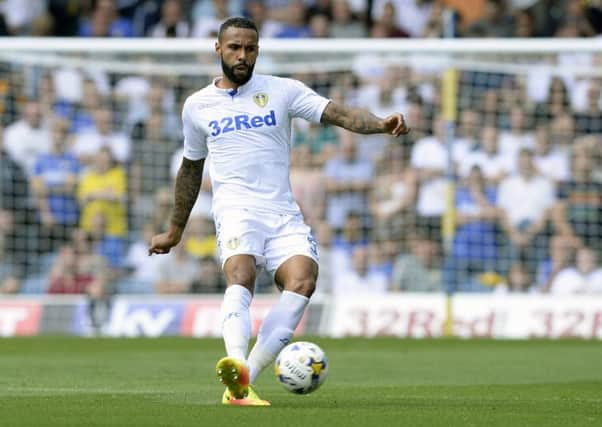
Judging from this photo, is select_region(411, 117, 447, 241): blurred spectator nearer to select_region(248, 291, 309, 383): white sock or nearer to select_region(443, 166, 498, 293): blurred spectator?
select_region(443, 166, 498, 293): blurred spectator

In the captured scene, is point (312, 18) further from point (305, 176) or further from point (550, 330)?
point (550, 330)

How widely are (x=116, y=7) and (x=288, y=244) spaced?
16174 mm

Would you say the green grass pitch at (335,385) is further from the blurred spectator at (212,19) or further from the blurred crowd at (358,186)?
the blurred spectator at (212,19)

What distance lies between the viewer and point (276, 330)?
9742 millimetres

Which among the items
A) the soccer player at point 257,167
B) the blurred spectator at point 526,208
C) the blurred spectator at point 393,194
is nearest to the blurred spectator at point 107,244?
the blurred spectator at point 393,194

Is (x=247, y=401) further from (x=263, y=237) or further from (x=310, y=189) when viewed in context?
(x=310, y=189)

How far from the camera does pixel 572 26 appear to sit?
77.8ft

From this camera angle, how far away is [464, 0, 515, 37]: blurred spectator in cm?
2391

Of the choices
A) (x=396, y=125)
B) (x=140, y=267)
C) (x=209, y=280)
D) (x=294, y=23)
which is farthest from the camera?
(x=294, y=23)

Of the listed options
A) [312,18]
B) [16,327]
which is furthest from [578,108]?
[16,327]

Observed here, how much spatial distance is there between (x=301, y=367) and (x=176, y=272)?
1193 cm

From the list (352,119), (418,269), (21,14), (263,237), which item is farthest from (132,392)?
(21,14)

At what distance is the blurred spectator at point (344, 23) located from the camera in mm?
24344

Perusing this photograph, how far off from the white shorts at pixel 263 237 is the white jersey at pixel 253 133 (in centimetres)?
8
